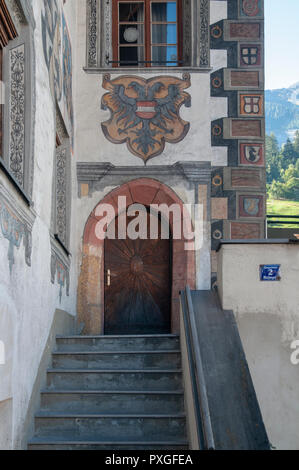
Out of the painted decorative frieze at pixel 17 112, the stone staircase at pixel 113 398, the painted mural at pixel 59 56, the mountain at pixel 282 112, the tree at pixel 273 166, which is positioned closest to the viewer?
the painted decorative frieze at pixel 17 112

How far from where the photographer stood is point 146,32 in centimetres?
947

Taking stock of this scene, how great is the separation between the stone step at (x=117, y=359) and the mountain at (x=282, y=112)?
318 feet

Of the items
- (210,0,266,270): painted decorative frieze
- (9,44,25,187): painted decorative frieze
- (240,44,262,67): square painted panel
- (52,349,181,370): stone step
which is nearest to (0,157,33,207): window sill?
Answer: (9,44,25,187): painted decorative frieze

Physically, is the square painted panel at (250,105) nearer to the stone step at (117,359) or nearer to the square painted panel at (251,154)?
the square painted panel at (251,154)

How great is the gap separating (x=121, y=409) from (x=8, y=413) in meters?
1.31

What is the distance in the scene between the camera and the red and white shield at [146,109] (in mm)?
8891

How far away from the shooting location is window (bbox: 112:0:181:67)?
941cm

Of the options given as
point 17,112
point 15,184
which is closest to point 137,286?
point 17,112

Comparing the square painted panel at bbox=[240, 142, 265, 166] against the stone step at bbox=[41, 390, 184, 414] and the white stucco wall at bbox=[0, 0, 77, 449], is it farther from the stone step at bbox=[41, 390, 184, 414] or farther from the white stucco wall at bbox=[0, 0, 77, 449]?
the stone step at bbox=[41, 390, 184, 414]

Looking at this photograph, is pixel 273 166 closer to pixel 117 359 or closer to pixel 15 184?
pixel 117 359

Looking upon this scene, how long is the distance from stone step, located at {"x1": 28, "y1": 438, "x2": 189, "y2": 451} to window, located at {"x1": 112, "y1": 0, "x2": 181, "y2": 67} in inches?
222

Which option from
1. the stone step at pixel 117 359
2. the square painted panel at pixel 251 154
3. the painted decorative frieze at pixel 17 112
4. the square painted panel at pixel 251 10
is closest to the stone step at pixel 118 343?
the stone step at pixel 117 359

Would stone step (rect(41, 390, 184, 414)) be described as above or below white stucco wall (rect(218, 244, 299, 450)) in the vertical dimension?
below

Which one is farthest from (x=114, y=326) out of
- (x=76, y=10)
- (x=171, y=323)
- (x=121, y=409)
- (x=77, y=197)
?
(x=76, y=10)
